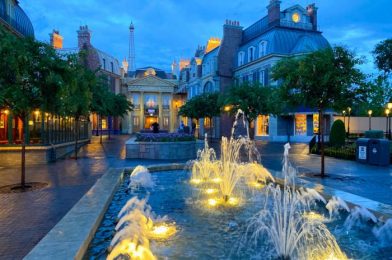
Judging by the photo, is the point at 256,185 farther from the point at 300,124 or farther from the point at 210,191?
the point at 300,124

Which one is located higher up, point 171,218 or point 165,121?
point 165,121

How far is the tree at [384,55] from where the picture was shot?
135ft

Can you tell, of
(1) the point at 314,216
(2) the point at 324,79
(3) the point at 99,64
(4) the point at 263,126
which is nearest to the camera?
(1) the point at 314,216

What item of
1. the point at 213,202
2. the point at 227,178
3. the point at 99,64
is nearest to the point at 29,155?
the point at 227,178

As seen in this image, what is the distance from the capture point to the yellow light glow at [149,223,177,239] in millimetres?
5809

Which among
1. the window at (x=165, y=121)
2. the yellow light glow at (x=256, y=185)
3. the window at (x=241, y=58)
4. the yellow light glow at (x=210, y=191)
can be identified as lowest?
the yellow light glow at (x=210, y=191)

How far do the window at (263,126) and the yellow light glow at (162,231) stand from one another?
33458 mm

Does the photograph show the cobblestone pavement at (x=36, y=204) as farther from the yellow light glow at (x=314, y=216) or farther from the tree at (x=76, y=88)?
the yellow light glow at (x=314, y=216)

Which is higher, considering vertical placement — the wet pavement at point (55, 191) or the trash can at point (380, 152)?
the trash can at point (380, 152)

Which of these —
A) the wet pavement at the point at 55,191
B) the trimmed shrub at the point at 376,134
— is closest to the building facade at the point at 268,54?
the trimmed shrub at the point at 376,134

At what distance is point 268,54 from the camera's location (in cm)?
3678

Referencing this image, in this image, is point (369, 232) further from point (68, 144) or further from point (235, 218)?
point (68, 144)

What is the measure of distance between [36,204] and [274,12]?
36.1 m

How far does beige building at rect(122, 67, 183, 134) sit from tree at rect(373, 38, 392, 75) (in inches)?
1614
